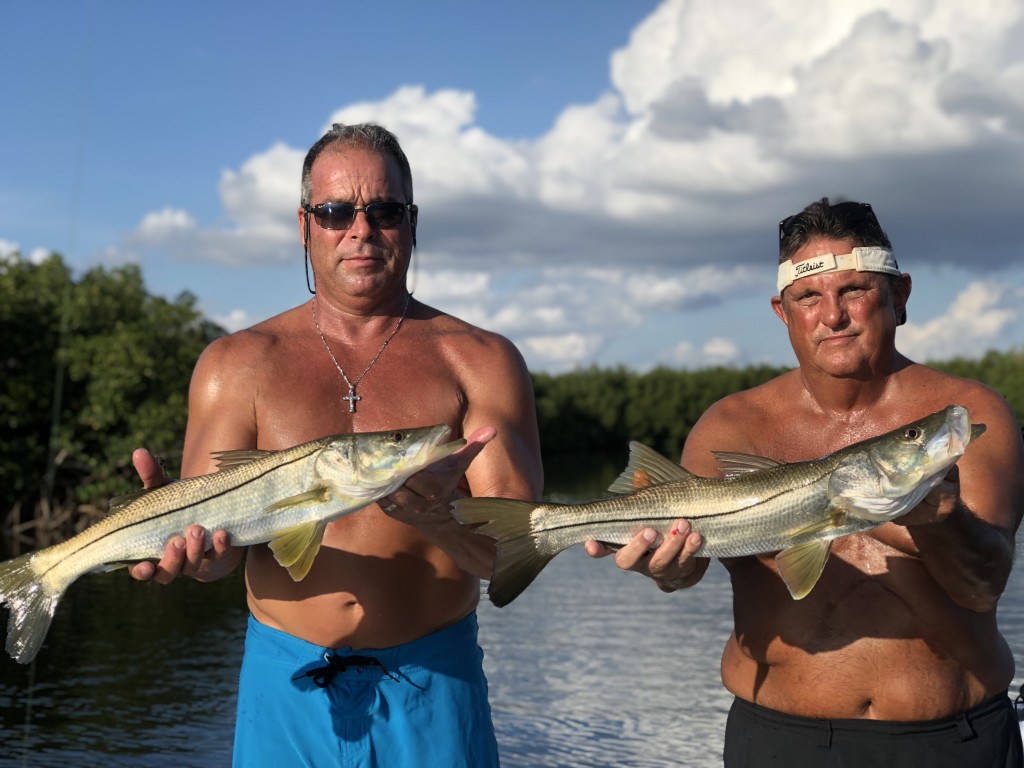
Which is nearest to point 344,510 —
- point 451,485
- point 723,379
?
point 451,485

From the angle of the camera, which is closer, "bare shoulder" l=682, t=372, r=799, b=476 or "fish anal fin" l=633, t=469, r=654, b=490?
"fish anal fin" l=633, t=469, r=654, b=490

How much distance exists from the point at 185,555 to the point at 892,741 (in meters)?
2.73

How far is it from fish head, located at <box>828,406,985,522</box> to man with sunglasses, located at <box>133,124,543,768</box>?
130cm

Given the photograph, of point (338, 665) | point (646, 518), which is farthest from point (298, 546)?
point (646, 518)

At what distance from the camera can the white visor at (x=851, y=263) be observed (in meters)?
4.40

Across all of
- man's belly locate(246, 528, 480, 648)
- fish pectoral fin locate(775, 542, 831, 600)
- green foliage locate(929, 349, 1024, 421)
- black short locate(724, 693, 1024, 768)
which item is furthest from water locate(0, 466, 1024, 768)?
green foliage locate(929, 349, 1024, 421)

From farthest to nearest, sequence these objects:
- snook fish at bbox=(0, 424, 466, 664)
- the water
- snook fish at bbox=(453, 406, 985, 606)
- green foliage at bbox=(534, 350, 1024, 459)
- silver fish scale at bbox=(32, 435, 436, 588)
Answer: green foliage at bbox=(534, 350, 1024, 459), the water, silver fish scale at bbox=(32, 435, 436, 588), snook fish at bbox=(0, 424, 466, 664), snook fish at bbox=(453, 406, 985, 606)

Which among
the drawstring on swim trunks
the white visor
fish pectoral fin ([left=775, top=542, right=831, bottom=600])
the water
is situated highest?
the white visor

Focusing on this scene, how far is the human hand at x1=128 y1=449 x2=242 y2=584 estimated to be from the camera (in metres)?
4.36

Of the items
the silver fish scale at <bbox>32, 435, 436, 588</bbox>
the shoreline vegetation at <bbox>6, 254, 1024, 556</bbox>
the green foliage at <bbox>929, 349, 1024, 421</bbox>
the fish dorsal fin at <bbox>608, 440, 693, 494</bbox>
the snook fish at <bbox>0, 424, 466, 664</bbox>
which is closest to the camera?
the snook fish at <bbox>0, 424, 466, 664</bbox>

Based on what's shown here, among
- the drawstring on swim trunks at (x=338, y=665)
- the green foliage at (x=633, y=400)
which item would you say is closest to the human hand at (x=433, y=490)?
the drawstring on swim trunks at (x=338, y=665)

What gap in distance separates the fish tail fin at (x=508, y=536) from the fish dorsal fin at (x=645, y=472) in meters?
0.39

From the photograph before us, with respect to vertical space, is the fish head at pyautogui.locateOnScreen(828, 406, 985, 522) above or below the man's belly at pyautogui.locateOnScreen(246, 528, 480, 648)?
above

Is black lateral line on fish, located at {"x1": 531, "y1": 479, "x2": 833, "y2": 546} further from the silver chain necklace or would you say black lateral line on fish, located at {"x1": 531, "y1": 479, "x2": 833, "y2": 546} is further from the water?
the water
